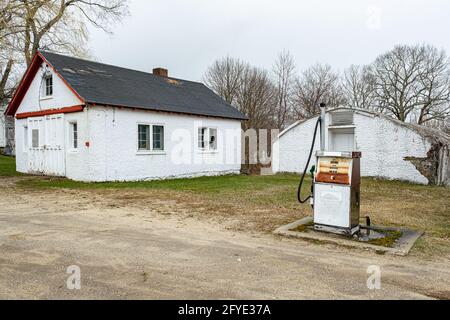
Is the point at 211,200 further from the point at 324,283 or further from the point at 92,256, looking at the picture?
the point at 324,283

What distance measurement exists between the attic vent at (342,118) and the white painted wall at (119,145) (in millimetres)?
6088

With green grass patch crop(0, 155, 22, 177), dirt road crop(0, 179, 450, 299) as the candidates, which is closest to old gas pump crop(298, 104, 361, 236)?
dirt road crop(0, 179, 450, 299)

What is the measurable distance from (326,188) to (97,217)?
4.92 meters

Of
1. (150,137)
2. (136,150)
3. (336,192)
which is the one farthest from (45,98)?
(336,192)

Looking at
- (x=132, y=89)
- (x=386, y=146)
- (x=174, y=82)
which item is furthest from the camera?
(x=174, y=82)

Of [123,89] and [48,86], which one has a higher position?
[48,86]

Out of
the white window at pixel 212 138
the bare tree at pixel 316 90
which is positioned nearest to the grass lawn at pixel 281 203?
the white window at pixel 212 138

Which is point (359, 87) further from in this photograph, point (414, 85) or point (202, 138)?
point (202, 138)

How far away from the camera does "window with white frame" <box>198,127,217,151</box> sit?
18438 mm

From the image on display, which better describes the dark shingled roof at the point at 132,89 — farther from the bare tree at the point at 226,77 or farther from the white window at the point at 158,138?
the bare tree at the point at 226,77

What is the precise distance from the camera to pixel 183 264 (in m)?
4.67

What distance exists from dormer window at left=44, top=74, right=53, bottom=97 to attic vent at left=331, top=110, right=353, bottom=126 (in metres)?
13.4

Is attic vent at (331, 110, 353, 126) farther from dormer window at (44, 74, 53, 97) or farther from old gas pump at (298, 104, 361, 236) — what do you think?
dormer window at (44, 74, 53, 97)

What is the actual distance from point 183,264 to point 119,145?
10749mm
